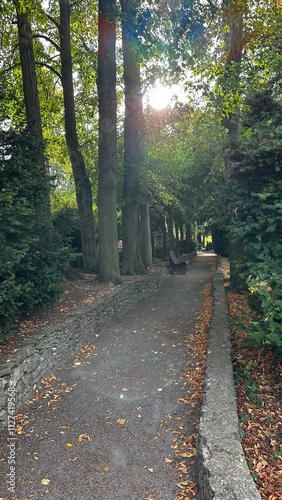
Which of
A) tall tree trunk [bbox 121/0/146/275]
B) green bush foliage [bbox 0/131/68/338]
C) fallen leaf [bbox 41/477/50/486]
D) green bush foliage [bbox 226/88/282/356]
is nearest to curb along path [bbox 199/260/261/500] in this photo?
green bush foliage [bbox 226/88/282/356]

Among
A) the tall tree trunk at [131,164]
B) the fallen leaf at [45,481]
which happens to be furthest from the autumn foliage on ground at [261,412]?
the tall tree trunk at [131,164]

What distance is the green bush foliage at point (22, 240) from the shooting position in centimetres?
471

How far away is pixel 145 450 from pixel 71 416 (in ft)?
3.53

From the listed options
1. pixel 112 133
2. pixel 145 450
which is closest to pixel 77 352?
pixel 145 450

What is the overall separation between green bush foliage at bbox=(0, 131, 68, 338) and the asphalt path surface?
4.26 feet

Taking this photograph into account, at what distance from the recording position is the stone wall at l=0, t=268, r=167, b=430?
396cm

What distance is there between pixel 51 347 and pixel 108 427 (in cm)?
187

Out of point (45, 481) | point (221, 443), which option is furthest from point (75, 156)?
point (221, 443)

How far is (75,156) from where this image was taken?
448 inches

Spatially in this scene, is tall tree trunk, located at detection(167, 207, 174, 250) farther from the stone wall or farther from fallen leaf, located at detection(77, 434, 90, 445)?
fallen leaf, located at detection(77, 434, 90, 445)

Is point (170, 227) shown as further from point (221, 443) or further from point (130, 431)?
point (221, 443)

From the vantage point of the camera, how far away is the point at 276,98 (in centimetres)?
541

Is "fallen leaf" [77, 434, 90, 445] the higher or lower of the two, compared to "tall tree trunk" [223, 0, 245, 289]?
lower

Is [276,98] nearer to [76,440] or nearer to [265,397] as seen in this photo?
[265,397]
